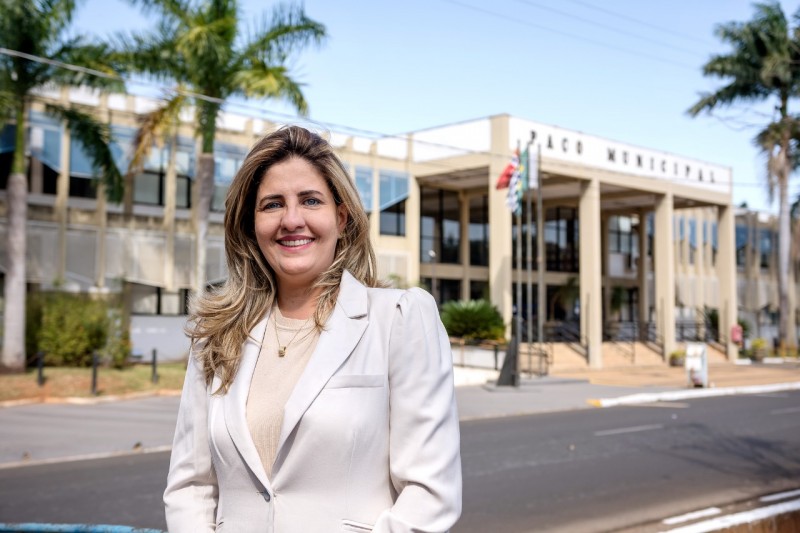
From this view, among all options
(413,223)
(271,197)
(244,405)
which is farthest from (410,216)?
(244,405)

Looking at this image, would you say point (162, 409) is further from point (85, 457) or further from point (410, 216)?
point (410, 216)

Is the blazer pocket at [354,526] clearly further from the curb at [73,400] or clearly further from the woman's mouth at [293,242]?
the curb at [73,400]

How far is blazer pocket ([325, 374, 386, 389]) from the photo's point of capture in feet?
6.63

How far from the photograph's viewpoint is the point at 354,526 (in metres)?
1.98

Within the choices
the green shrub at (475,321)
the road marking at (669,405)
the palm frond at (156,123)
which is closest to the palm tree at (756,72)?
the green shrub at (475,321)

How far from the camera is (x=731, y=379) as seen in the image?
90.4ft

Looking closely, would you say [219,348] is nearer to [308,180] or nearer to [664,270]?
[308,180]

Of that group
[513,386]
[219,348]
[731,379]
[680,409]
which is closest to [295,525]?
[219,348]

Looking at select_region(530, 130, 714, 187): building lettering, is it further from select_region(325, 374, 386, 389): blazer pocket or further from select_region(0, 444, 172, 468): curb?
select_region(325, 374, 386, 389): blazer pocket

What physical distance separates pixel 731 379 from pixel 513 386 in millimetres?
9690

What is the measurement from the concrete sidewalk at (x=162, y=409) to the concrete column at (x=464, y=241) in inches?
303

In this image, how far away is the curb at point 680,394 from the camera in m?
19.8

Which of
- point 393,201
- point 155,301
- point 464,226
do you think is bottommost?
point 155,301

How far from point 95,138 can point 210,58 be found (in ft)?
11.7
